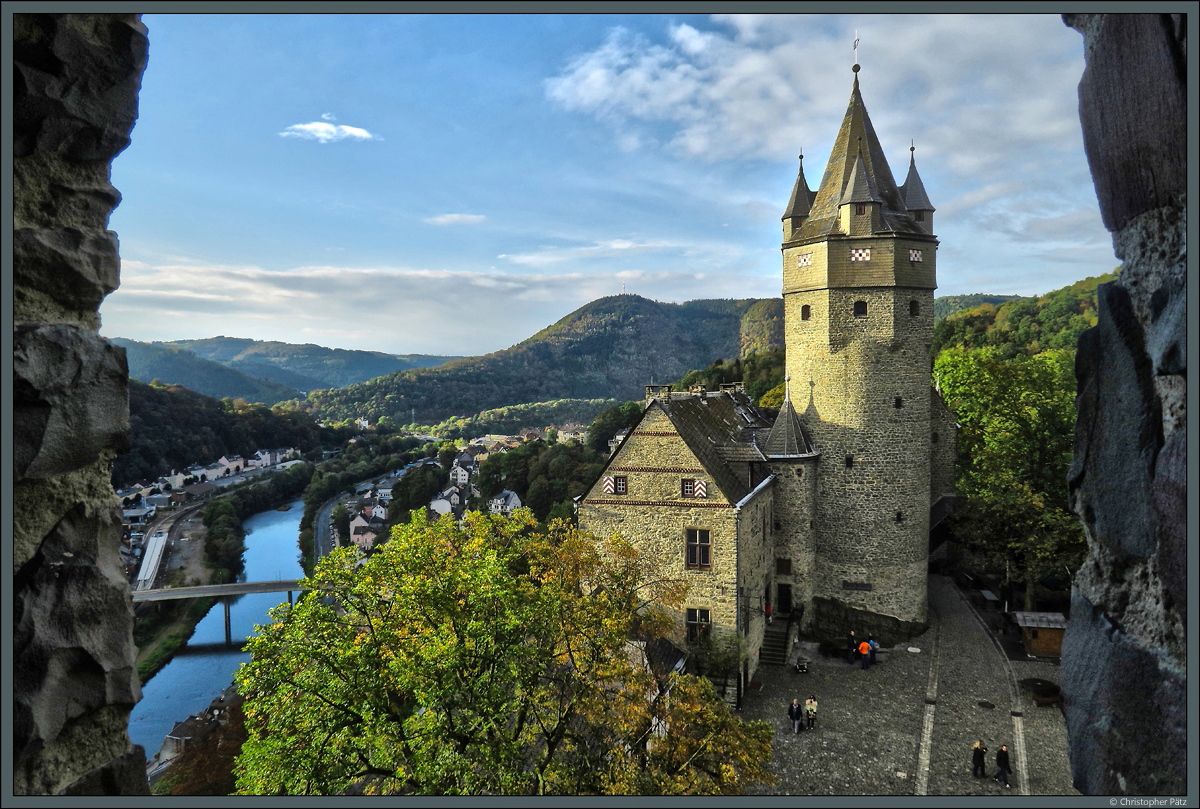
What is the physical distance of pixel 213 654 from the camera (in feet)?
150

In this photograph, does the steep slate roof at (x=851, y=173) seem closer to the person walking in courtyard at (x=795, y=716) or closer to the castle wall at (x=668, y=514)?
the castle wall at (x=668, y=514)

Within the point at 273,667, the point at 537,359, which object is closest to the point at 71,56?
the point at 273,667

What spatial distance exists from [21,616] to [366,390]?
13946cm

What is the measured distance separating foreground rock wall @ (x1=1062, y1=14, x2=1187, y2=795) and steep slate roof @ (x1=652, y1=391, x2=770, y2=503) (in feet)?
60.4

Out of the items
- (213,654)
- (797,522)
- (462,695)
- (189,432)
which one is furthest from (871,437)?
(189,432)

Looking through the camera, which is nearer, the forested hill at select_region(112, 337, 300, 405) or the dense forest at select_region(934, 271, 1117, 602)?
the dense forest at select_region(934, 271, 1117, 602)

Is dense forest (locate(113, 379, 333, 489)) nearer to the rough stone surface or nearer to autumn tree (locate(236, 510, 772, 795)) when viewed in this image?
autumn tree (locate(236, 510, 772, 795))

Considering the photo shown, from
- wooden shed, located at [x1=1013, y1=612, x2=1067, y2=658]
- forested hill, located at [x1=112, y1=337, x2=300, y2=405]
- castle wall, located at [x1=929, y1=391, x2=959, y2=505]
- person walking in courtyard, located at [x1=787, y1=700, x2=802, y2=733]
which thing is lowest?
person walking in courtyard, located at [x1=787, y1=700, x2=802, y2=733]

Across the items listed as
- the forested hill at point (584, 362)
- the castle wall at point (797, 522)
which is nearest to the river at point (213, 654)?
the castle wall at point (797, 522)

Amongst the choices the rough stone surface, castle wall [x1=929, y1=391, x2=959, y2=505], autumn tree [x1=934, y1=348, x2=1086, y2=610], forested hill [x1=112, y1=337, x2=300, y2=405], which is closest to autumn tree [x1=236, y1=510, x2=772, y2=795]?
the rough stone surface

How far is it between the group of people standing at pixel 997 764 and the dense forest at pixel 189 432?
48941 mm

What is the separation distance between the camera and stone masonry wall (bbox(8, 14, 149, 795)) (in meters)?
2.59

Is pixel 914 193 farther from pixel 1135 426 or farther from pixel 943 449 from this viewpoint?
pixel 1135 426

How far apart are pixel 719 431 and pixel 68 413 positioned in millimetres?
23622
